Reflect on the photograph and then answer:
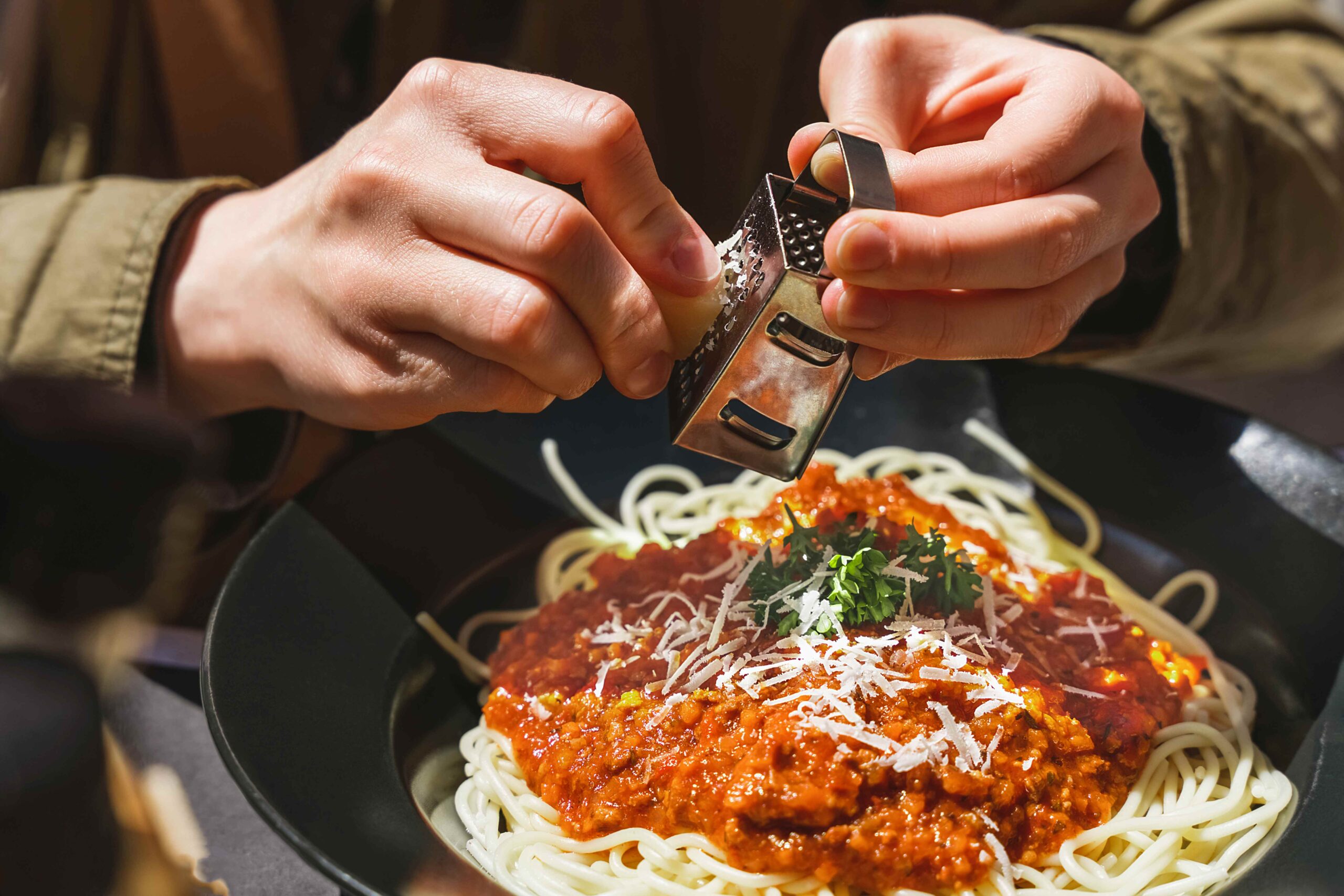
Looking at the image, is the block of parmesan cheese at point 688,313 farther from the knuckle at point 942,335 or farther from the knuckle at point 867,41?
the knuckle at point 867,41

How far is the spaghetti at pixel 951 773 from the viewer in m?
1.56

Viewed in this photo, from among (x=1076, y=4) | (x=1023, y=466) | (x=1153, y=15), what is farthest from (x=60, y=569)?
(x=1153, y=15)

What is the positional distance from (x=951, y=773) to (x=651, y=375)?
846 millimetres

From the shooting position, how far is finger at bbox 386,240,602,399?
1400 millimetres

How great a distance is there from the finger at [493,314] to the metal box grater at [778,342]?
20 cm

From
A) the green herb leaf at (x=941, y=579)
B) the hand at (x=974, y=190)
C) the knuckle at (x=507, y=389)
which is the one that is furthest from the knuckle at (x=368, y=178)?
the green herb leaf at (x=941, y=579)

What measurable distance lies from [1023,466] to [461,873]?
195 cm

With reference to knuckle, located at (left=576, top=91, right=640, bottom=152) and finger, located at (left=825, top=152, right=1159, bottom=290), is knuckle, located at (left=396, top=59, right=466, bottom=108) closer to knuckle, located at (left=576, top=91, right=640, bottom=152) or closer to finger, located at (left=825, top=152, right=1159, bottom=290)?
knuckle, located at (left=576, top=91, right=640, bottom=152)

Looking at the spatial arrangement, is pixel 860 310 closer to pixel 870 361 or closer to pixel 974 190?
pixel 870 361

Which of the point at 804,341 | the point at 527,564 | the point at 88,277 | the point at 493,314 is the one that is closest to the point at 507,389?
the point at 493,314

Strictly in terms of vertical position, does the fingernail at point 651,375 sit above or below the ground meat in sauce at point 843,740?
above

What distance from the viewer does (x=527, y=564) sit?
2438 millimetres

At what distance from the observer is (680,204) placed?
151 centimetres

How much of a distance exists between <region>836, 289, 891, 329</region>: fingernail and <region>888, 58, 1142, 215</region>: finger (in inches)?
9.6
